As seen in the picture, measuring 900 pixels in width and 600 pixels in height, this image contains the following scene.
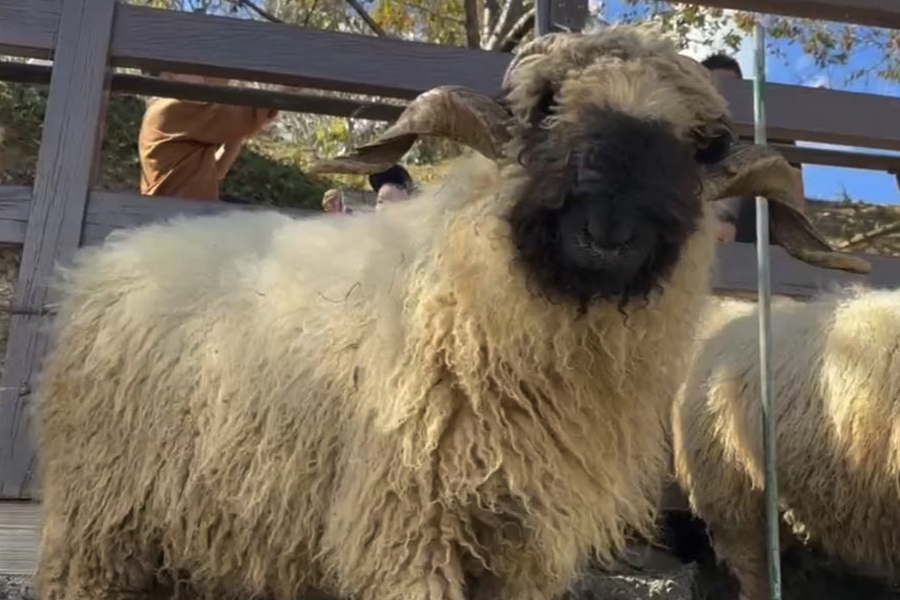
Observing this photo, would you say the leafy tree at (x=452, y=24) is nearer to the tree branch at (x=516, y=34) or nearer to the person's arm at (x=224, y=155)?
the tree branch at (x=516, y=34)

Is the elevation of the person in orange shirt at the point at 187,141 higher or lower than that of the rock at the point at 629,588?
higher

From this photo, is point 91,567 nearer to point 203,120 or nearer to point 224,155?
point 203,120

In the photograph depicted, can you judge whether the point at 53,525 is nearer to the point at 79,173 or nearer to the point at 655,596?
the point at 79,173

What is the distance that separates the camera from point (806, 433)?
166 inches

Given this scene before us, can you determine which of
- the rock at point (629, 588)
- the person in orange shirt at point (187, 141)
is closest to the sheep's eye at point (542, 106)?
the rock at point (629, 588)

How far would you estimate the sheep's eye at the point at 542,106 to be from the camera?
291cm

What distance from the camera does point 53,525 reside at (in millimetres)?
3408

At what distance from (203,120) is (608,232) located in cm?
313

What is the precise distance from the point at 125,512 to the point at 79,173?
1.27 meters

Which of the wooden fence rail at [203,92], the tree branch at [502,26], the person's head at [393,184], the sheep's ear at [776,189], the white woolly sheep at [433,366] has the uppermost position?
the tree branch at [502,26]

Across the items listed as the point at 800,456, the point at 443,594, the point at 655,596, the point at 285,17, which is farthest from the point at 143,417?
the point at 285,17

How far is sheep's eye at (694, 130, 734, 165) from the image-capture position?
3.07 m

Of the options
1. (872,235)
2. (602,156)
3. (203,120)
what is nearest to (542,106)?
(602,156)

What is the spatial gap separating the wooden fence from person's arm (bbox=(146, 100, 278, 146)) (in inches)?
41.7
